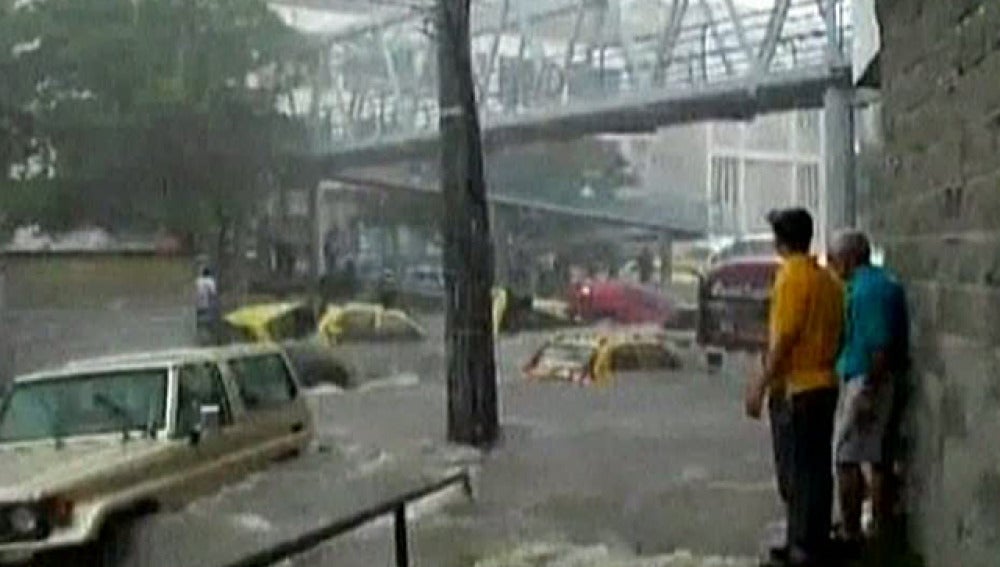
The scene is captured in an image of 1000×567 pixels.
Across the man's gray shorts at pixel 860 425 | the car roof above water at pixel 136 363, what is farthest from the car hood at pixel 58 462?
the man's gray shorts at pixel 860 425

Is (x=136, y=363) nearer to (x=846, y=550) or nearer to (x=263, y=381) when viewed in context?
(x=263, y=381)

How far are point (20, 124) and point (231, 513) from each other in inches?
1282

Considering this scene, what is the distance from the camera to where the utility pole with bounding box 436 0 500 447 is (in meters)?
18.4

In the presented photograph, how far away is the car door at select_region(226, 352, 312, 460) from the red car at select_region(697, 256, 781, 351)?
17672 mm

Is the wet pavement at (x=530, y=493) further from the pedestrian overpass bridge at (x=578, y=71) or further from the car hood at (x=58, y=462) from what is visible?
the pedestrian overpass bridge at (x=578, y=71)

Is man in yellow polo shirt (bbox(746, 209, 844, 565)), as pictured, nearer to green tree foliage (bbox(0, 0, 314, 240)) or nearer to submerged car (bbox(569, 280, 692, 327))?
submerged car (bbox(569, 280, 692, 327))

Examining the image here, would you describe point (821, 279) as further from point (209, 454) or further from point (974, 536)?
point (209, 454)

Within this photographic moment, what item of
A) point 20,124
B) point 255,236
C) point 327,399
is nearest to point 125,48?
point 20,124

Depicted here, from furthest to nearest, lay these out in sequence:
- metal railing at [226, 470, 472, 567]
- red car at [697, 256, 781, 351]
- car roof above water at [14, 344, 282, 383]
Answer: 1. red car at [697, 256, 781, 351]
2. car roof above water at [14, 344, 282, 383]
3. metal railing at [226, 470, 472, 567]

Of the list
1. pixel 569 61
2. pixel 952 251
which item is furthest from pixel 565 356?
pixel 952 251

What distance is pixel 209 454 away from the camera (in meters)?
11.4

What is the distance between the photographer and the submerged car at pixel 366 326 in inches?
1420

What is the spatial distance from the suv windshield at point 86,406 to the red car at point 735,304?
20.1 m

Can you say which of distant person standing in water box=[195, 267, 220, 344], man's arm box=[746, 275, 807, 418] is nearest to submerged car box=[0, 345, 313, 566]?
man's arm box=[746, 275, 807, 418]
